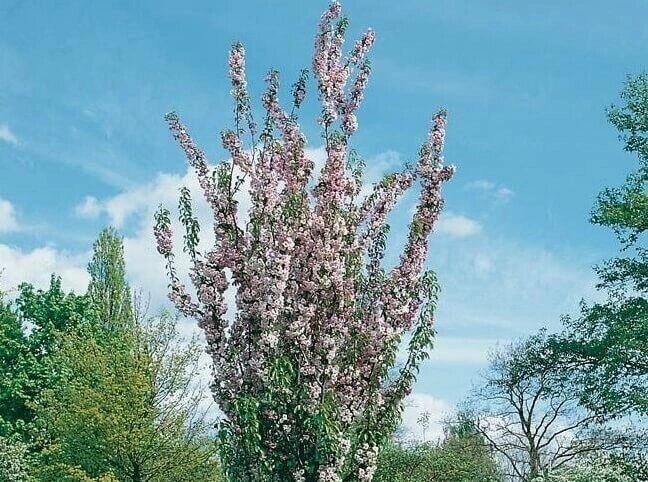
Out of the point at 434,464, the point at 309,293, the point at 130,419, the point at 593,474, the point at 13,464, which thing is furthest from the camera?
the point at 434,464

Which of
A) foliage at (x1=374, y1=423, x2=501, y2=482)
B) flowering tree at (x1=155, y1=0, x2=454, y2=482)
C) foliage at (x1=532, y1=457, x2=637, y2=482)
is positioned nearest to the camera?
flowering tree at (x1=155, y1=0, x2=454, y2=482)

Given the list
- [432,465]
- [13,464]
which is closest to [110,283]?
[13,464]

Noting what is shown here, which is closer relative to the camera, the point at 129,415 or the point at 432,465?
the point at 129,415

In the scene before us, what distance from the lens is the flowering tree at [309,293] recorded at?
684 centimetres

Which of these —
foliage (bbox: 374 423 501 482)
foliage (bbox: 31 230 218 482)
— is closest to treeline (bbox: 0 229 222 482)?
foliage (bbox: 31 230 218 482)

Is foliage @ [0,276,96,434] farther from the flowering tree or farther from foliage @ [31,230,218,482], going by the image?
the flowering tree

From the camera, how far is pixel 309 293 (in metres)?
6.93

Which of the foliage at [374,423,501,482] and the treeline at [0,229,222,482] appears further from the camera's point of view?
the foliage at [374,423,501,482]

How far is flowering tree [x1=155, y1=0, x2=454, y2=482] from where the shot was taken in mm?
6844

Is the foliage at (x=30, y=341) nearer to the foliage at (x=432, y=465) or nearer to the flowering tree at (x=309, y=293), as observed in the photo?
the foliage at (x=432, y=465)

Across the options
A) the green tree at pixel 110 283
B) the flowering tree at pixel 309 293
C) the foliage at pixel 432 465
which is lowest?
the flowering tree at pixel 309 293

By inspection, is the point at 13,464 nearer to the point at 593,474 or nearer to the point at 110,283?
the point at 110,283

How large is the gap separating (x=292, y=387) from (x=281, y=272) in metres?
0.90

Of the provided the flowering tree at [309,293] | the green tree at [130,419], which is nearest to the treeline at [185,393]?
the green tree at [130,419]
